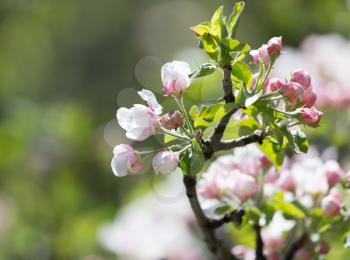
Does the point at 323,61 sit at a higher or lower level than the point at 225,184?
lower

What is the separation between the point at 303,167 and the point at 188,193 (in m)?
0.28

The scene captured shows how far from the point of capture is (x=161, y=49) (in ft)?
16.0

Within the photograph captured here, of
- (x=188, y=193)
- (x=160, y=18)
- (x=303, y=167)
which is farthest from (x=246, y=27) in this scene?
(x=188, y=193)

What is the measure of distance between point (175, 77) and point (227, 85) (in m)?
0.06

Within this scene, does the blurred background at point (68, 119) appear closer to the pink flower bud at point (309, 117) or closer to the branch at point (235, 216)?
the branch at point (235, 216)

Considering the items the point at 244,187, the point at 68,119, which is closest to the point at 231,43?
the point at 244,187

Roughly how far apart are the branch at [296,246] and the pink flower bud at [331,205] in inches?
2.6

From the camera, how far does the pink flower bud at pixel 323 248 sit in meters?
1.04

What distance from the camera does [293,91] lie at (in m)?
0.84

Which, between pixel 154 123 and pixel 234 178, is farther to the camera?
pixel 234 178

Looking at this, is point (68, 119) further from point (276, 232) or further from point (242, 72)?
point (242, 72)

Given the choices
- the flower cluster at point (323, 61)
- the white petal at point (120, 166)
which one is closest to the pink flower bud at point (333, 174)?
the white petal at point (120, 166)

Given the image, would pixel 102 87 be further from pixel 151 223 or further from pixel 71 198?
pixel 151 223

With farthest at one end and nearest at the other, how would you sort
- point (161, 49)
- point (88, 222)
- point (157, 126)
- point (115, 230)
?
point (161, 49) → point (88, 222) → point (115, 230) → point (157, 126)
